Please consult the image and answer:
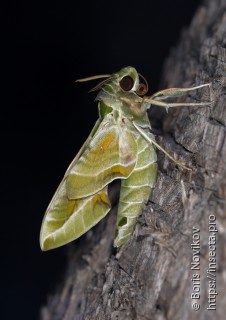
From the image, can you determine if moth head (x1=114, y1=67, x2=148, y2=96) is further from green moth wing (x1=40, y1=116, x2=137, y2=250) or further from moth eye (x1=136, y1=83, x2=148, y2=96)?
green moth wing (x1=40, y1=116, x2=137, y2=250)

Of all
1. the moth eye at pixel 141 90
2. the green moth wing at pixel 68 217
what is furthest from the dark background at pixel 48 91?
the moth eye at pixel 141 90

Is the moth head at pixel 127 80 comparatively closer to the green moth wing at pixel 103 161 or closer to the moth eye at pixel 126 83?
the moth eye at pixel 126 83

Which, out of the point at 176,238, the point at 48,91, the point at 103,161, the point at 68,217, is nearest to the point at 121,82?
the point at 103,161

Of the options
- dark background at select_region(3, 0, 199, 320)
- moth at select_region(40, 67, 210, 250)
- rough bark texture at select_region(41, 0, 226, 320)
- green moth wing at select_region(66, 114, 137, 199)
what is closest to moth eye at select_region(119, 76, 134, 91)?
moth at select_region(40, 67, 210, 250)

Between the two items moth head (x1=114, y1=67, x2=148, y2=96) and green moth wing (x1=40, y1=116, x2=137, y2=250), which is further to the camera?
moth head (x1=114, y1=67, x2=148, y2=96)

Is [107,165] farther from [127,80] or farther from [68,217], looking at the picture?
[127,80]

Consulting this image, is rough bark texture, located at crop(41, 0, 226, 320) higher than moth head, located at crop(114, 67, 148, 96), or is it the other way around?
moth head, located at crop(114, 67, 148, 96)

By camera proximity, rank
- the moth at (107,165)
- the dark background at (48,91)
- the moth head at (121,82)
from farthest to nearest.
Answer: the dark background at (48,91), the moth head at (121,82), the moth at (107,165)
